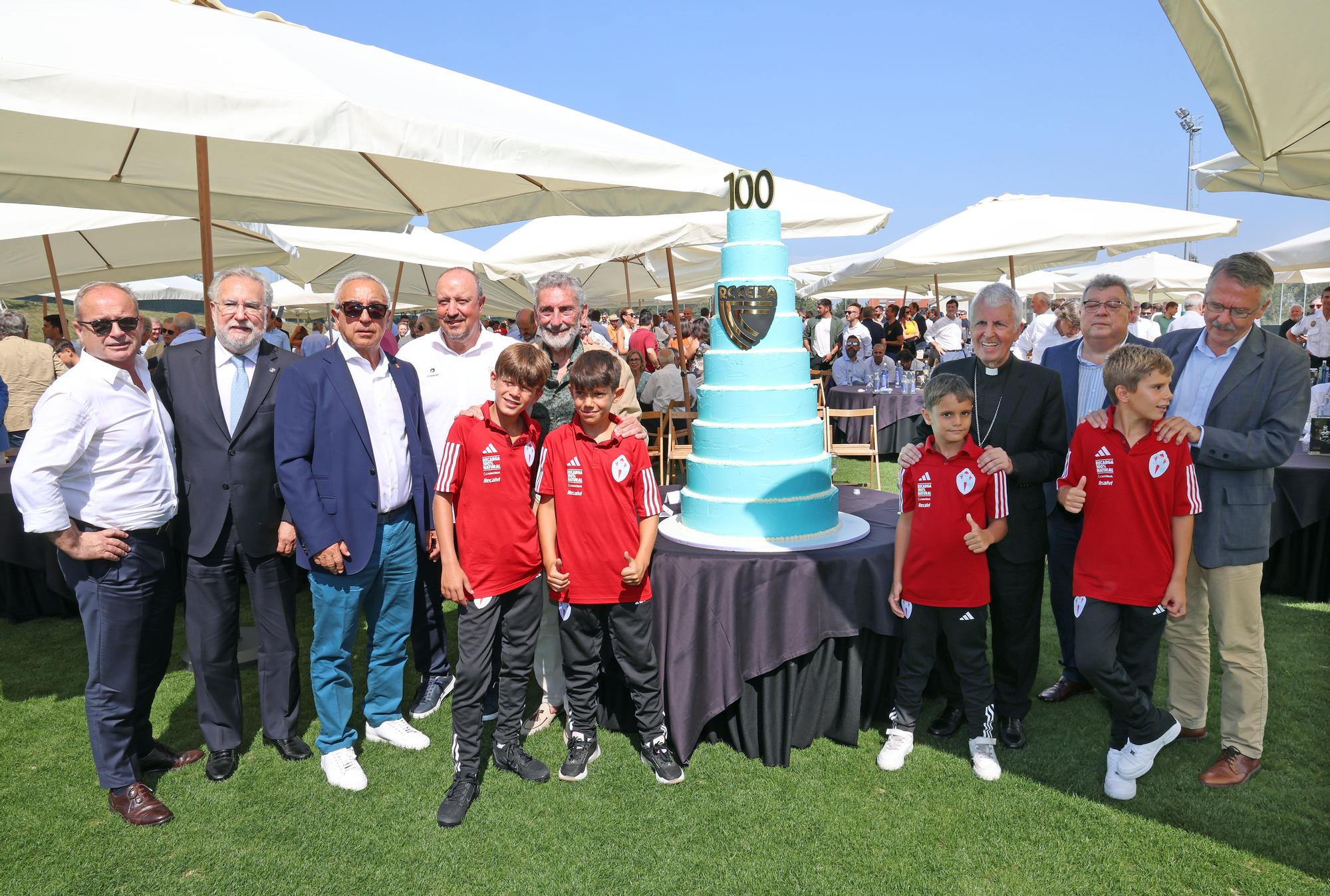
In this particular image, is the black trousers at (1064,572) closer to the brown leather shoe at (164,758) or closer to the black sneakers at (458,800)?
the black sneakers at (458,800)

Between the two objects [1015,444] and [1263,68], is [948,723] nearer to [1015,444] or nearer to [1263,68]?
[1015,444]

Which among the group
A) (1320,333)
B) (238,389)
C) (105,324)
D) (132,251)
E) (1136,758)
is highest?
(132,251)

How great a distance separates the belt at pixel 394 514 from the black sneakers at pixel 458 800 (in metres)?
1.16

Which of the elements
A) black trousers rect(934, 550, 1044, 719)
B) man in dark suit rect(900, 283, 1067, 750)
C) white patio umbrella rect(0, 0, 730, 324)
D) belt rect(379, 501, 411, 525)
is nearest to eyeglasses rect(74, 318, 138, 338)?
white patio umbrella rect(0, 0, 730, 324)

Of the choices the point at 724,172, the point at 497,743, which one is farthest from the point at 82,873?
the point at 724,172

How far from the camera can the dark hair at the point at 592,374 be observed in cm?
335

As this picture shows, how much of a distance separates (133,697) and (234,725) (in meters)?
0.49

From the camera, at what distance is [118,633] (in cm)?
337

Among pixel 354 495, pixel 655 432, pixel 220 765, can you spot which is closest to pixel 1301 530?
pixel 354 495

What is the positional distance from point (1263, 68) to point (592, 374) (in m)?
2.34

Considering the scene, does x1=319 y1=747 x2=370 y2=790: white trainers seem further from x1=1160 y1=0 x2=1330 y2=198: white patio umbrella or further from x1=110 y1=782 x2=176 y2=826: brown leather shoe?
x1=1160 y1=0 x2=1330 y2=198: white patio umbrella

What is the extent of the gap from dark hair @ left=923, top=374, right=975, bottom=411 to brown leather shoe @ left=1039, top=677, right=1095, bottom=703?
1.84 m

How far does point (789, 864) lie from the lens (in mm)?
3037

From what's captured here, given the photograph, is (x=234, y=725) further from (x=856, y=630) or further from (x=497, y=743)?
(x=856, y=630)
